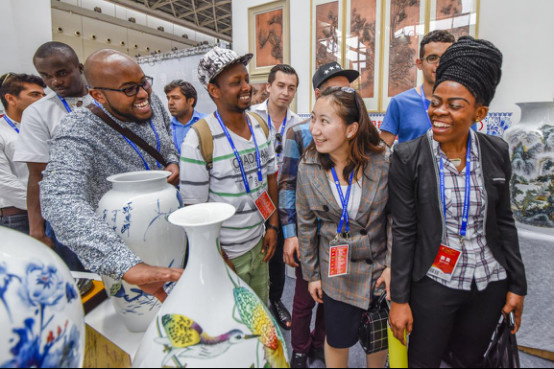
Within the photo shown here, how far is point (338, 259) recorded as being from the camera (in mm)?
1132

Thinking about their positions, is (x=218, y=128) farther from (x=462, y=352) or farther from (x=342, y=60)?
(x=342, y=60)

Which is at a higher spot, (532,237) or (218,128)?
(218,128)

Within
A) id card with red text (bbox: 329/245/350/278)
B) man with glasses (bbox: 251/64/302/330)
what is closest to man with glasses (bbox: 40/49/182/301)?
id card with red text (bbox: 329/245/350/278)

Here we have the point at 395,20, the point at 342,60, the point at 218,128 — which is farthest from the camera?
the point at 342,60

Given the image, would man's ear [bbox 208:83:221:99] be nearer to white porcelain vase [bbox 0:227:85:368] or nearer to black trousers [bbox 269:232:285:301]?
white porcelain vase [bbox 0:227:85:368]

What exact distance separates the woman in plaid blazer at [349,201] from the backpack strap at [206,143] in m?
0.44

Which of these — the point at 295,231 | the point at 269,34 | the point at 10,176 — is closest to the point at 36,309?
the point at 295,231

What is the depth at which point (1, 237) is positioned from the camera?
620mm

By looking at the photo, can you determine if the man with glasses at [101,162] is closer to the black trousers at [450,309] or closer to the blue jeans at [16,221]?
the black trousers at [450,309]

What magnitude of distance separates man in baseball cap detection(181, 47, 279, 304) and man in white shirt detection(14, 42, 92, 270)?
27.5 inches

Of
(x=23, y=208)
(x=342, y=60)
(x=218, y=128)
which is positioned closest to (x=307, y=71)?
(x=342, y=60)

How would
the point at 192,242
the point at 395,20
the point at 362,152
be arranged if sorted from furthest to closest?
the point at 395,20 → the point at 362,152 → the point at 192,242

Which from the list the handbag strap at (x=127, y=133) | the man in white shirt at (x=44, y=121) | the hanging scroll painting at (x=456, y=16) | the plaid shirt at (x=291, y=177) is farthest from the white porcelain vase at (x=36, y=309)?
the hanging scroll painting at (x=456, y=16)

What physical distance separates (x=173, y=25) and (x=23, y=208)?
6.30 m
